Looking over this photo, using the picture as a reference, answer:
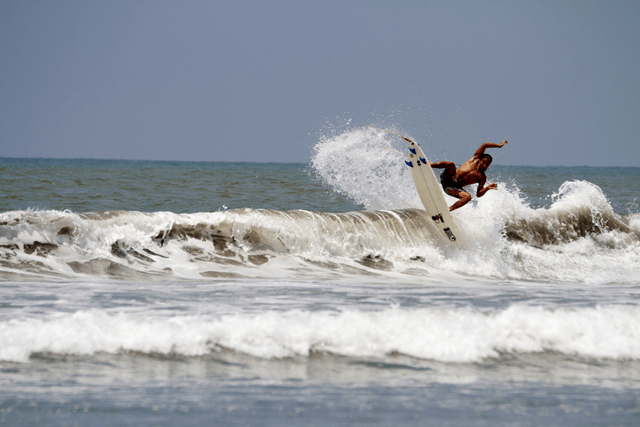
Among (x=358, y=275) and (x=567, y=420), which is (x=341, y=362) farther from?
(x=358, y=275)

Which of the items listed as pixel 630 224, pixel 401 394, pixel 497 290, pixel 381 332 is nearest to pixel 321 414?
pixel 401 394

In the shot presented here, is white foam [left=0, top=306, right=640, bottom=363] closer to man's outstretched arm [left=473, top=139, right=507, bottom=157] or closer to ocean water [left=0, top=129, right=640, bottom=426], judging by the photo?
ocean water [left=0, top=129, right=640, bottom=426]

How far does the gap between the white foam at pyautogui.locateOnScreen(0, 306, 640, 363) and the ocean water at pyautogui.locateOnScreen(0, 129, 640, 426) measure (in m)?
0.02

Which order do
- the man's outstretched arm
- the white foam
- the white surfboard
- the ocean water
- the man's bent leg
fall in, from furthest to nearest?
the white surfboard, the man's bent leg, the man's outstretched arm, the white foam, the ocean water

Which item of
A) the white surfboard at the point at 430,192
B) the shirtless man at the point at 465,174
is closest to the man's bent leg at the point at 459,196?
the shirtless man at the point at 465,174

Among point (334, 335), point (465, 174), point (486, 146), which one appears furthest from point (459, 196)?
point (334, 335)

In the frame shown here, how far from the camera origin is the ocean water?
10.5 feet

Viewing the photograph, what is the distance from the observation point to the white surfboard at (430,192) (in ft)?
29.9

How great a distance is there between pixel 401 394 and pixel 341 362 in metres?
0.62

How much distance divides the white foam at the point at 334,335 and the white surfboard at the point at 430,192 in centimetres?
467

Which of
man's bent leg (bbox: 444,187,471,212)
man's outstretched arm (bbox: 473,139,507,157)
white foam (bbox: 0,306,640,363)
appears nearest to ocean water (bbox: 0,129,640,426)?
white foam (bbox: 0,306,640,363)

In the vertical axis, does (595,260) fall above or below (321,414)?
above

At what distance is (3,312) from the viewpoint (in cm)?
488

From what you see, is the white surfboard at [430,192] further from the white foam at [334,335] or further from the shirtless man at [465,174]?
the white foam at [334,335]
